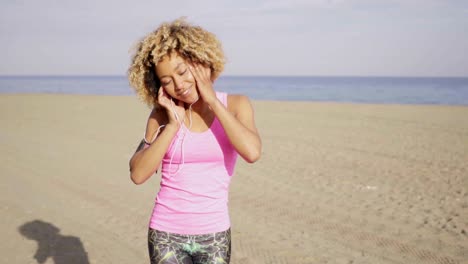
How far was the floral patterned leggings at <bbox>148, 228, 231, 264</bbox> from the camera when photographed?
2189 mm

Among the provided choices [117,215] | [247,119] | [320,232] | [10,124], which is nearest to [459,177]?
[320,232]

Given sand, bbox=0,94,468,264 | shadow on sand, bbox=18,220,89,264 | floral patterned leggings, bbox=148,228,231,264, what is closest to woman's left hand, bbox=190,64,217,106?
floral patterned leggings, bbox=148,228,231,264

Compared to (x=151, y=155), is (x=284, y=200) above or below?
below

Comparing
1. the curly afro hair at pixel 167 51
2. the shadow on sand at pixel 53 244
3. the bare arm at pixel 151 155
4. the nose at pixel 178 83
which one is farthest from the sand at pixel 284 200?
the nose at pixel 178 83

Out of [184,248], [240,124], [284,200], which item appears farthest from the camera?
[284,200]

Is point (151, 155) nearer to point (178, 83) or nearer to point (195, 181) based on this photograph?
point (195, 181)

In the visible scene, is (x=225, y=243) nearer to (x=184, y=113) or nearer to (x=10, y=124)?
(x=184, y=113)

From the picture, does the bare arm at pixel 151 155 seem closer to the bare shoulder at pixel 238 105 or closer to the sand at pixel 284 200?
the bare shoulder at pixel 238 105

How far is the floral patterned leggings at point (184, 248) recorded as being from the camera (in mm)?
2189

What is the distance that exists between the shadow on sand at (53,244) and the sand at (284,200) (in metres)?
0.02

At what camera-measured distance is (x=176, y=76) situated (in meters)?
2.13

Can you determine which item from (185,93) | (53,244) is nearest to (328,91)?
(53,244)

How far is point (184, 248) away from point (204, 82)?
2.76ft

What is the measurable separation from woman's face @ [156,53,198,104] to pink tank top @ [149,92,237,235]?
16 cm
